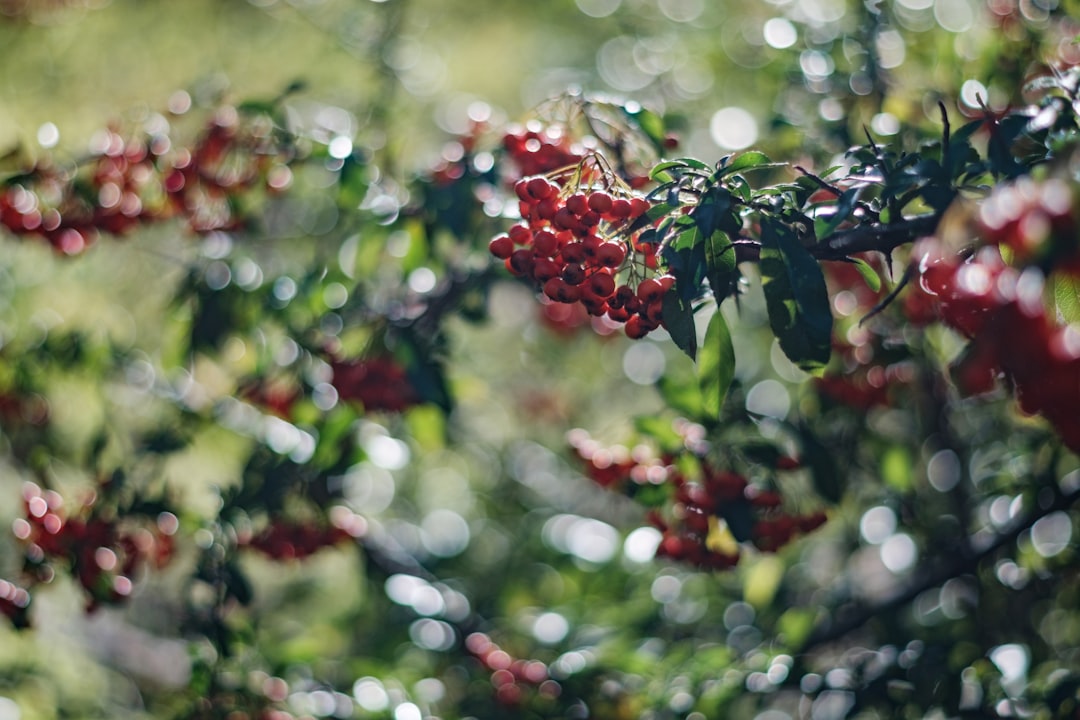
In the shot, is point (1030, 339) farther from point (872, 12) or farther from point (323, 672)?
point (323, 672)

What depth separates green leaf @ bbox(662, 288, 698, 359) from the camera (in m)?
0.97

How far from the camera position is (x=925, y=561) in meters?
2.03

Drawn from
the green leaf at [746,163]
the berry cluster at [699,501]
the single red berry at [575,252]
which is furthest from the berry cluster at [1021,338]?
the berry cluster at [699,501]

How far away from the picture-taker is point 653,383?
1.74 m

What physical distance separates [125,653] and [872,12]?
11.3 ft

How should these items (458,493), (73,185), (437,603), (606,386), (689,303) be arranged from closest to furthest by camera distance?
(689,303) → (73,185) → (437,603) → (458,493) → (606,386)

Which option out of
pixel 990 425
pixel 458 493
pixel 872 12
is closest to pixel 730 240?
pixel 872 12

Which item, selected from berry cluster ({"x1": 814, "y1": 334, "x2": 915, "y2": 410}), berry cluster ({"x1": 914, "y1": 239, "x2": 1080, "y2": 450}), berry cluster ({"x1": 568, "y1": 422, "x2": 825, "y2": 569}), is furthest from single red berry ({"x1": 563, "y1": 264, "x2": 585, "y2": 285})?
berry cluster ({"x1": 814, "y1": 334, "x2": 915, "y2": 410})

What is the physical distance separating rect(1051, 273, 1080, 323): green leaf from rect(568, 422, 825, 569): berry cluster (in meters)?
0.56

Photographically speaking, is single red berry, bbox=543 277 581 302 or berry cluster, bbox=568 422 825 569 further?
berry cluster, bbox=568 422 825 569

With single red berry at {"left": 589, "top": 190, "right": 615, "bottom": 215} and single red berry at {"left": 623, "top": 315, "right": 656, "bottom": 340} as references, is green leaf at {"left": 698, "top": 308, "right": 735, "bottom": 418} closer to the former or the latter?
single red berry at {"left": 623, "top": 315, "right": 656, "bottom": 340}

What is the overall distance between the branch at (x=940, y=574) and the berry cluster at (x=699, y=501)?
38 cm

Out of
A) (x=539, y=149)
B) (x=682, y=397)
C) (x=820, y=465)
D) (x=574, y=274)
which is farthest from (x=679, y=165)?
(x=820, y=465)

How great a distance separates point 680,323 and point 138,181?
1.28 meters
